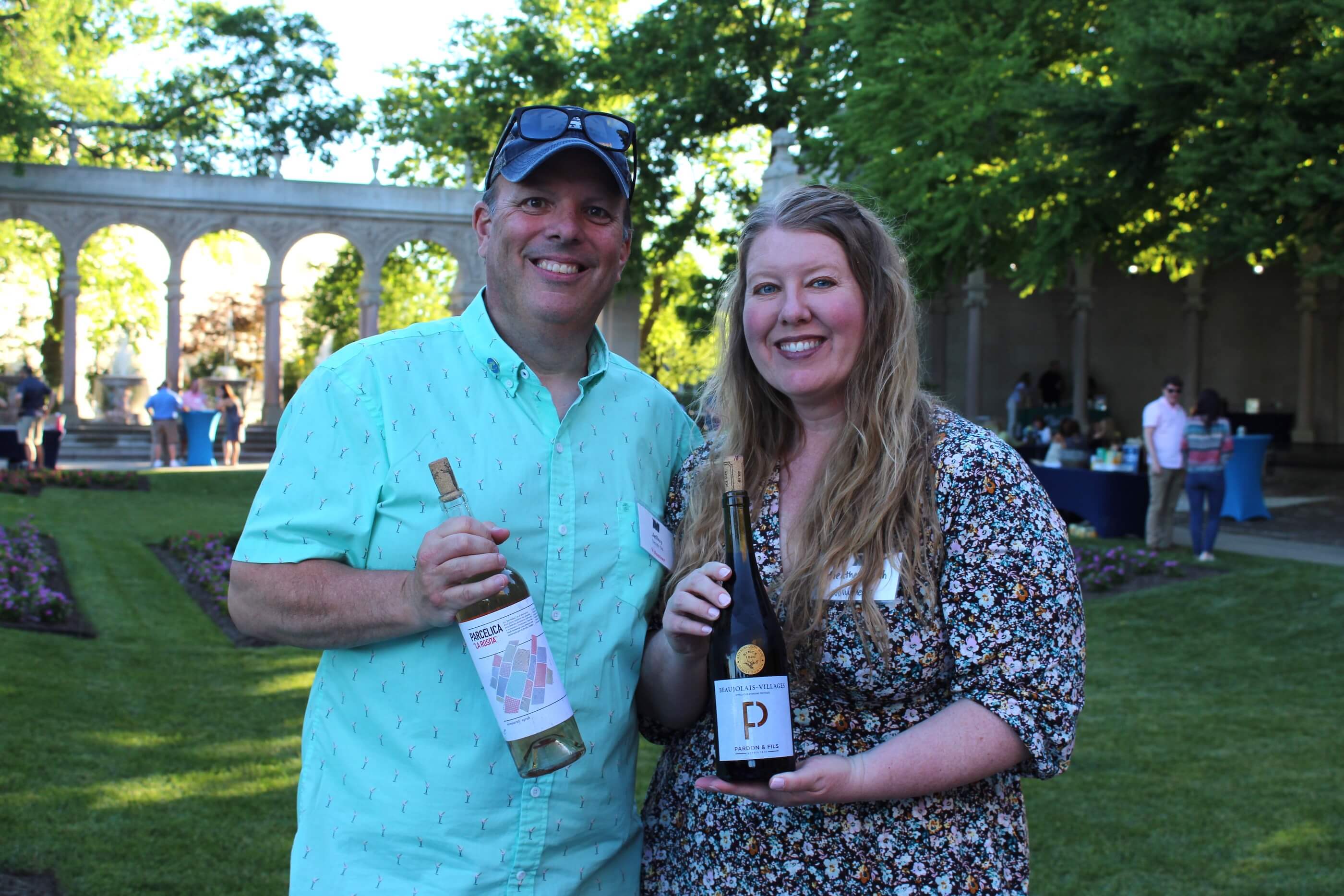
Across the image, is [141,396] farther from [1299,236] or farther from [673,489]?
[673,489]

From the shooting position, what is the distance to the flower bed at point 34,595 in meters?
9.17

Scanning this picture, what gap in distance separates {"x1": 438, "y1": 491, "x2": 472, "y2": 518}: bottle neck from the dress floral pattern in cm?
57

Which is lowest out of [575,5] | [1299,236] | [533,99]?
[1299,236]

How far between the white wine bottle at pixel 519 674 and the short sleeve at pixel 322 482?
0.18 m

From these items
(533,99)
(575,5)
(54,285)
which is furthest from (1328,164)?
(54,285)

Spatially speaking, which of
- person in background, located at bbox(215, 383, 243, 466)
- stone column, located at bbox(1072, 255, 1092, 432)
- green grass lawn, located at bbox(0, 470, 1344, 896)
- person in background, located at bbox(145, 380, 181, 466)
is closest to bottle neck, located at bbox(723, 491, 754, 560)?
green grass lawn, located at bbox(0, 470, 1344, 896)

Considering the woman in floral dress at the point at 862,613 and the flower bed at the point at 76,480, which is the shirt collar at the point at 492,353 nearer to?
the woman in floral dress at the point at 862,613

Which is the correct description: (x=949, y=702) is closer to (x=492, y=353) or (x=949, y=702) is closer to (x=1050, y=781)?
(x=492, y=353)

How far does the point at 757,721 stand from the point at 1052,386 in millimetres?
33304

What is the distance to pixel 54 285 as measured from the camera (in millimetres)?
39438

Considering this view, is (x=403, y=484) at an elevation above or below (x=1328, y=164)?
below

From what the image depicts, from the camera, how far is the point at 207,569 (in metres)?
11.9

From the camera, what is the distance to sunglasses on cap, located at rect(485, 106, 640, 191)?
249 cm

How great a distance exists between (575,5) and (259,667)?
31.4 metres
